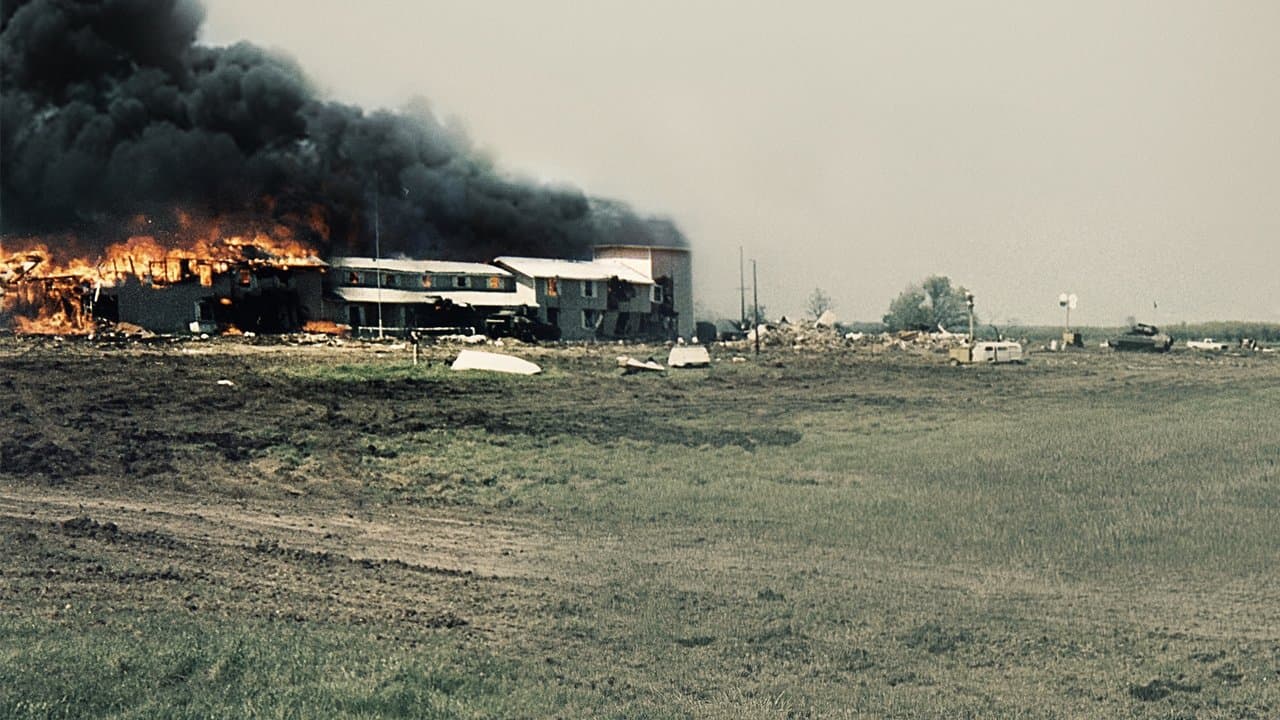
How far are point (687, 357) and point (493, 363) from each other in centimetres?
231

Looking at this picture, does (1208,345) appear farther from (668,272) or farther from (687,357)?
(668,272)

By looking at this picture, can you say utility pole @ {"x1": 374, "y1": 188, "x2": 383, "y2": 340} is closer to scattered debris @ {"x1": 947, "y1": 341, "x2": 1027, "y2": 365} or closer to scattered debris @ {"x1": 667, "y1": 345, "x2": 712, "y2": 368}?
scattered debris @ {"x1": 667, "y1": 345, "x2": 712, "y2": 368}

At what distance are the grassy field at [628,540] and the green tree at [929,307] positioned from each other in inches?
34.9

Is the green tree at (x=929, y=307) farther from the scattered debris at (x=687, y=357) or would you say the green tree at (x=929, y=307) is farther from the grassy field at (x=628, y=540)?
the scattered debris at (x=687, y=357)

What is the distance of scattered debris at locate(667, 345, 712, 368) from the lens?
11.3 meters

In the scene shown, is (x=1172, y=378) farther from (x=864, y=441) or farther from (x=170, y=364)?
(x=170, y=364)

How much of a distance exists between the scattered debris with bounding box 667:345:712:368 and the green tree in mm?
2246

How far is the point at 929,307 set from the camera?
11.7m

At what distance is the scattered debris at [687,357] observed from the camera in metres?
11.3

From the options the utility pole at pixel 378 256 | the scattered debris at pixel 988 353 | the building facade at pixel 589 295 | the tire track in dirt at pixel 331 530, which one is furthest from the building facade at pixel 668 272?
the scattered debris at pixel 988 353

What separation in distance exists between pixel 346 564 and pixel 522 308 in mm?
4573

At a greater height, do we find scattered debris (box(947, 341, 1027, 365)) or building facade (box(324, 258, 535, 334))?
building facade (box(324, 258, 535, 334))

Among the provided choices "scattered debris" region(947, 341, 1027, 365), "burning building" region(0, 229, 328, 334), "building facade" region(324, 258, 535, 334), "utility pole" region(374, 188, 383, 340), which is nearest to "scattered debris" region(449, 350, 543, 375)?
"building facade" region(324, 258, 535, 334)

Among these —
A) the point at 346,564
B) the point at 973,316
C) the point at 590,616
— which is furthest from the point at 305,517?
the point at 973,316
